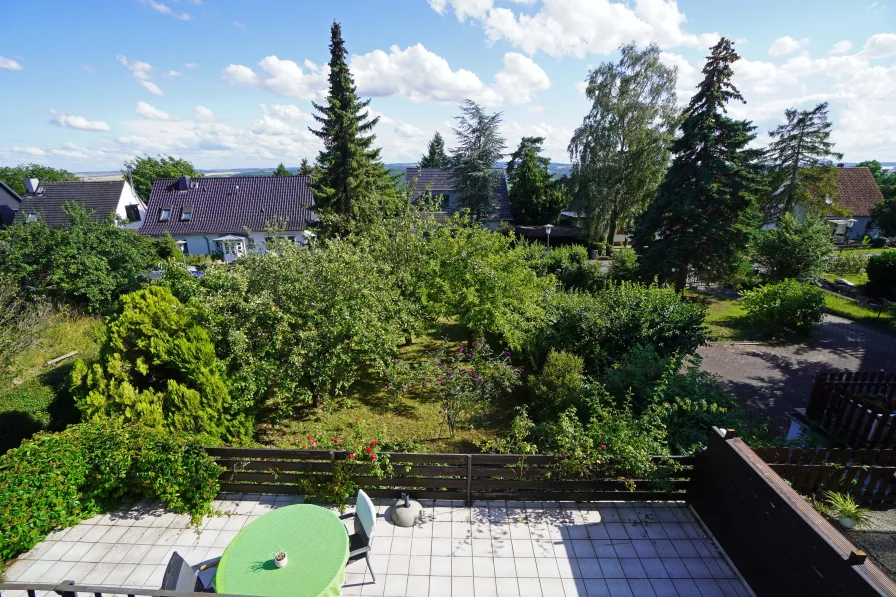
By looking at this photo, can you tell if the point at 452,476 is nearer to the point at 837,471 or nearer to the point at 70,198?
the point at 837,471

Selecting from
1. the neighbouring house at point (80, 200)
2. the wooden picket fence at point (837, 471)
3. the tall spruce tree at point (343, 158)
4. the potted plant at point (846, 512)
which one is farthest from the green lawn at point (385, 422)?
the neighbouring house at point (80, 200)

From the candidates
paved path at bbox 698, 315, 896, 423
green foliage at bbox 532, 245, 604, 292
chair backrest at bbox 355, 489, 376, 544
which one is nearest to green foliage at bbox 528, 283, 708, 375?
paved path at bbox 698, 315, 896, 423

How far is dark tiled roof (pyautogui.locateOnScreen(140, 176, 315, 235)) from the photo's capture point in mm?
31781

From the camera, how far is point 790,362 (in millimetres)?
13219

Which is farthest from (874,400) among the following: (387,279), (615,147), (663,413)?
(615,147)

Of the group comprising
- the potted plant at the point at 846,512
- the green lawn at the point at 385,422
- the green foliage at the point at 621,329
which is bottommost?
the green lawn at the point at 385,422

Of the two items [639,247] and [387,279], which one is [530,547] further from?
[639,247]

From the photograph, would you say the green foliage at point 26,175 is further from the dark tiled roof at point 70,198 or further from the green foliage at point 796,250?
the green foliage at point 796,250

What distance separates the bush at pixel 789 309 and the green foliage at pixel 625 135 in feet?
34.4

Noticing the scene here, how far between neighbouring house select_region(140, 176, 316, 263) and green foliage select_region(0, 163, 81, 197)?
31.0 m

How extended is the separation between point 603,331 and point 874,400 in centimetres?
479

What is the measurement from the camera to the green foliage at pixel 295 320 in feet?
24.8

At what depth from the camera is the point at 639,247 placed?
20.6m

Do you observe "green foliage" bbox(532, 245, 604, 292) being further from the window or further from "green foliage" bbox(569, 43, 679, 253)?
the window
